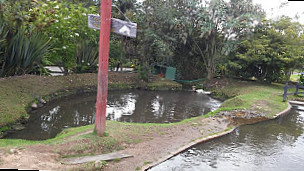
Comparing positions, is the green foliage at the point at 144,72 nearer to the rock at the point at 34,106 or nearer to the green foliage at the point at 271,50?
the green foliage at the point at 271,50

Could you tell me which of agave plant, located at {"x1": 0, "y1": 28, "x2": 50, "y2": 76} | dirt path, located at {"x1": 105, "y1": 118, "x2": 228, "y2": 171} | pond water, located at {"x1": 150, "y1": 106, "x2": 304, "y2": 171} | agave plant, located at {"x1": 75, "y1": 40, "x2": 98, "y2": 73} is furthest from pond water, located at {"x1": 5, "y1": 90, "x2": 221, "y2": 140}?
pond water, located at {"x1": 150, "y1": 106, "x2": 304, "y2": 171}

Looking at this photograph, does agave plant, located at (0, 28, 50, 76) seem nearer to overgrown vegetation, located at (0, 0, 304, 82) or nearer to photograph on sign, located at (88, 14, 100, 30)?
overgrown vegetation, located at (0, 0, 304, 82)

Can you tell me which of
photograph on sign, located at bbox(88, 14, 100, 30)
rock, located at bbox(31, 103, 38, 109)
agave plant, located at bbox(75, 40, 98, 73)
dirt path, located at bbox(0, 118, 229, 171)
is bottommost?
dirt path, located at bbox(0, 118, 229, 171)

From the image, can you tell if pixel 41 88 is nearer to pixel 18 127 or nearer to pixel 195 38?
pixel 18 127

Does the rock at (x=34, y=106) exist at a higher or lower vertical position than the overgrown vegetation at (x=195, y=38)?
lower

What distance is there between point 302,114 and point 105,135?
31.8ft

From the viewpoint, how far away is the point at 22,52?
10.4m

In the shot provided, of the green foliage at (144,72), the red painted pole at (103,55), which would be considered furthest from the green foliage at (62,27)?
the red painted pole at (103,55)

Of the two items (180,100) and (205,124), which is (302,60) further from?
(205,124)

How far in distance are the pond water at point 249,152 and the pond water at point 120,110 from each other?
282cm

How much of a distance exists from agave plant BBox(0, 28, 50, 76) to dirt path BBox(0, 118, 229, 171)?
6.10 metres

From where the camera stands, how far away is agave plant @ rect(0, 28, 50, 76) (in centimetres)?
987

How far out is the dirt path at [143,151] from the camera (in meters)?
4.49

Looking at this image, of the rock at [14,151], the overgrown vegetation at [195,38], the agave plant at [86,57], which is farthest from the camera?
the agave plant at [86,57]
